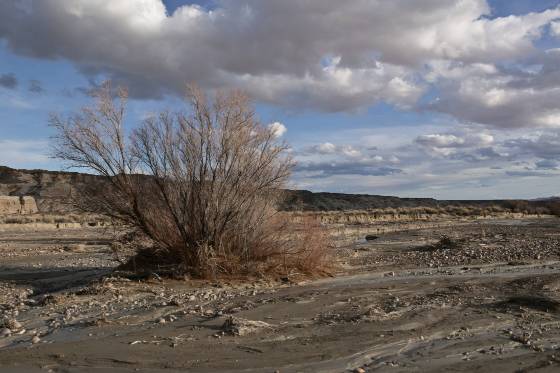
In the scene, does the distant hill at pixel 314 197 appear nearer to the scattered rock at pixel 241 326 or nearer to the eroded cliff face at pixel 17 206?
the eroded cliff face at pixel 17 206

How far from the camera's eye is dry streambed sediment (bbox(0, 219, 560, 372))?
24.4 feet

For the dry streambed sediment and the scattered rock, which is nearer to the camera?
the dry streambed sediment

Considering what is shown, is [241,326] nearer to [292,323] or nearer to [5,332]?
[292,323]

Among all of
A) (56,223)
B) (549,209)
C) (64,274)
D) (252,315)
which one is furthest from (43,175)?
(252,315)

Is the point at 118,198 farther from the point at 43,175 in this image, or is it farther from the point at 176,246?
the point at 43,175

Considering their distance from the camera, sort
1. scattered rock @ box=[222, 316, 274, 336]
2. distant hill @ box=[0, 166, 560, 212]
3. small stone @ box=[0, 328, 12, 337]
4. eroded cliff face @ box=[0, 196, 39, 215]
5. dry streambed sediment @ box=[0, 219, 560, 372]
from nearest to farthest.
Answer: dry streambed sediment @ box=[0, 219, 560, 372], scattered rock @ box=[222, 316, 274, 336], small stone @ box=[0, 328, 12, 337], eroded cliff face @ box=[0, 196, 39, 215], distant hill @ box=[0, 166, 560, 212]

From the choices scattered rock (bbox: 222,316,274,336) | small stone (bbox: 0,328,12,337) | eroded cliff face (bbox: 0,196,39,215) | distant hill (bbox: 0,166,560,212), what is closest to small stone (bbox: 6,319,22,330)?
small stone (bbox: 0,328,12,337)

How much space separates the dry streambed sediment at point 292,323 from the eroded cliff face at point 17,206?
181 ft

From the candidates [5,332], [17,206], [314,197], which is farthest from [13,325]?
[314,197]

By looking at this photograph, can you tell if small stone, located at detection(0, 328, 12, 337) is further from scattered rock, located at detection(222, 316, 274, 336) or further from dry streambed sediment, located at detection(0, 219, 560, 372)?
scattered rock, located at detection(222, 316, 274, 336)

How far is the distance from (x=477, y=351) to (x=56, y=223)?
159 ft

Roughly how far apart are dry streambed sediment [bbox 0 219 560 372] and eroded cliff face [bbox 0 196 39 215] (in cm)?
5520

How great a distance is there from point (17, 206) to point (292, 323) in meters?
67.4

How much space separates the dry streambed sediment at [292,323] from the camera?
743 cm
